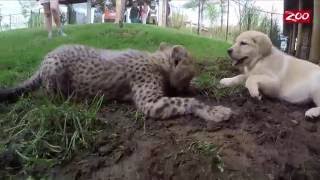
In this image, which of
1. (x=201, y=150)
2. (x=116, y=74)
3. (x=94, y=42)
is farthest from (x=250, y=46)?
(x=94, y=42)

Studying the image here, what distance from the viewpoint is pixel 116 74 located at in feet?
16.1

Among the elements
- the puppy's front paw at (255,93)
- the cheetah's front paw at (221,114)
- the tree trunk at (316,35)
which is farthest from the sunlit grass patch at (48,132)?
the tree trunk at (316,35)

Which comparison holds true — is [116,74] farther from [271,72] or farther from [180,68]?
[271,72]

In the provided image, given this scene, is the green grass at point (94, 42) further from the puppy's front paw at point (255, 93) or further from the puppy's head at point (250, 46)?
the puppy's front paw at point (255, 93)

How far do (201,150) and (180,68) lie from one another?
3.56 feet

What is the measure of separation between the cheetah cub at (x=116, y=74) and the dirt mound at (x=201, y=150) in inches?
11.8

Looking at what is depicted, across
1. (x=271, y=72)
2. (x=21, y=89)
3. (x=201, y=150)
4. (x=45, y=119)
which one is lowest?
(x=201, y=150)

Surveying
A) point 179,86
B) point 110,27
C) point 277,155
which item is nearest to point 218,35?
point 110,27

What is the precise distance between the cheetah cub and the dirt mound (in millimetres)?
300

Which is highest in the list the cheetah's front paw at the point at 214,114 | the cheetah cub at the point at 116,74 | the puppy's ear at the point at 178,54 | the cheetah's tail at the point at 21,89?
the puppy's ear at the point at 178,54

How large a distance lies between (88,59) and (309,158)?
2.30m

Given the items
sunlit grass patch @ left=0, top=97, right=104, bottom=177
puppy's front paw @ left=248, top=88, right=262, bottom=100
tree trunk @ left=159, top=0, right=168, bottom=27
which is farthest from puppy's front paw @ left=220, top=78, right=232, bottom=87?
tree trunk @ left=159, top=0, right=168, bottom=27

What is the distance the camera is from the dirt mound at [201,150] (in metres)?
3.88

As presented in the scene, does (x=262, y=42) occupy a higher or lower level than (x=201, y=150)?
higher
